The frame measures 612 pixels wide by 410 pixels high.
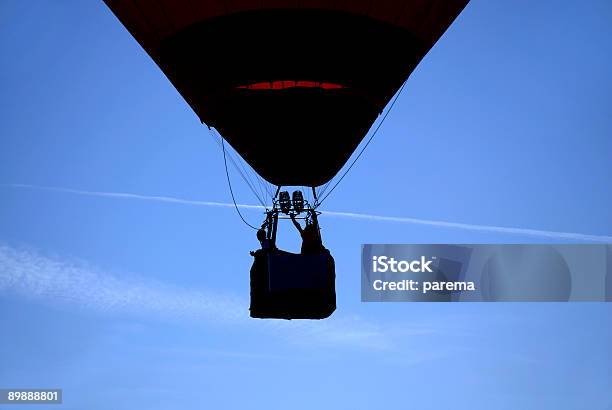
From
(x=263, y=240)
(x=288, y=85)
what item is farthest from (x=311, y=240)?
(x=288, y=85)

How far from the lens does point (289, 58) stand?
2075cm

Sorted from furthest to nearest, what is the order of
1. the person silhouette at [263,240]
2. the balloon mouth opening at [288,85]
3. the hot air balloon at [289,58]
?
the person silhouette at [263,240] → the balloon mouth opening at [288,85] → the hot air balloon at [289,58]

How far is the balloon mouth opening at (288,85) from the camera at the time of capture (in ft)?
70.2

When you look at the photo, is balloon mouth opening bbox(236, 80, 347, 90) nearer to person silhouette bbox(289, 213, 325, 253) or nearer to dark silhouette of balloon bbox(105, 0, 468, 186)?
dark silhouette of balloon bbox(105, 0, 468, 186)

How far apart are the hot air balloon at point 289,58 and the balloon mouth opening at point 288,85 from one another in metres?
0.02

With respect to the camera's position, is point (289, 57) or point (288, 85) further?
point (288, 85)

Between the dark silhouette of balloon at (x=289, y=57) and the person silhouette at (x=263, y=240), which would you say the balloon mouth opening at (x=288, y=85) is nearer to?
the dark silhouette of balloon at (x=289, y=57)

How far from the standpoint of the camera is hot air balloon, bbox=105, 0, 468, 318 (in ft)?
66.9

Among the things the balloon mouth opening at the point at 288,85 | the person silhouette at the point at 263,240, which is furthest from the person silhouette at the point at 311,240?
the balloon mouth opening at the point at 288,85

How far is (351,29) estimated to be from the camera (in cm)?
2056

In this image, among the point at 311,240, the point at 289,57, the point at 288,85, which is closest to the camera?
the point at 289,57

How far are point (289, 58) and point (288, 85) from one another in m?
0.84

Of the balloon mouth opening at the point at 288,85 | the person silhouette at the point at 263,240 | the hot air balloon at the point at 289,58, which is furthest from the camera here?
the person silhouette at the point at 263,240

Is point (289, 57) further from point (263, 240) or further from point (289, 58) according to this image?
point (263, 240)
